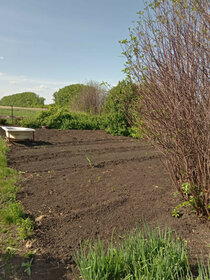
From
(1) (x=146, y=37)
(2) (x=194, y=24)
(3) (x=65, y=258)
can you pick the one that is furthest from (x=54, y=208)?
(2) (x=194, y=24)

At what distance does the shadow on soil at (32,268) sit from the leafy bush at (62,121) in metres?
9.81

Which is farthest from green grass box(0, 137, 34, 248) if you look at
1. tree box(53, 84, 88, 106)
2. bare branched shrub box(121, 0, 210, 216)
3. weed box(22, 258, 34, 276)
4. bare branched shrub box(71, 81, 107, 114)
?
tree box(53, 84, 88, 106)

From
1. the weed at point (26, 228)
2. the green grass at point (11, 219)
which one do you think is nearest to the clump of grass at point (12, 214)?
the green grass at point (11, 219)

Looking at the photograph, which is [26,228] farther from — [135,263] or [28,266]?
[135,263]

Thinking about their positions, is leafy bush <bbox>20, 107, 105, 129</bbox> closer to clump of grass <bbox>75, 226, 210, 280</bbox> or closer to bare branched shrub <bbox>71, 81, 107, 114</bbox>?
bare branched shrub <bbox>71, 81, 107, 114</bbox>

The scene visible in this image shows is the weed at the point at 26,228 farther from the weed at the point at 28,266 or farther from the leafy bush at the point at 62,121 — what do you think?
the leafy bush at the point at 62,121

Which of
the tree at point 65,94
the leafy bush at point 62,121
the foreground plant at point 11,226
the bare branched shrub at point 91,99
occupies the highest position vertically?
the tree at point 65,94

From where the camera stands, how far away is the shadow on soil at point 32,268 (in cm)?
224

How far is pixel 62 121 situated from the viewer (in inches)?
488

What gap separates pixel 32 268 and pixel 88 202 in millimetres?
1398

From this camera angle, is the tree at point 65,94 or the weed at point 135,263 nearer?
the weed at point 135,263

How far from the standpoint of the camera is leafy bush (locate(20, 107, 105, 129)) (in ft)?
39.7

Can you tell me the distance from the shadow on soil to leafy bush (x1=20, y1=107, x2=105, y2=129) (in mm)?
9808

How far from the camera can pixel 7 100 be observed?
1510 inches
